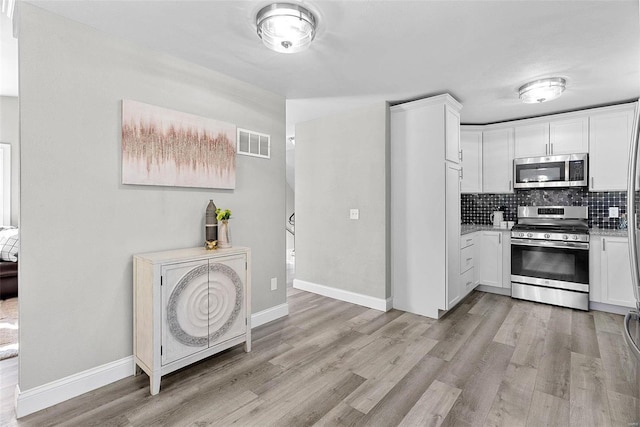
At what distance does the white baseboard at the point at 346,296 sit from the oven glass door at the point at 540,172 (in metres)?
2.46

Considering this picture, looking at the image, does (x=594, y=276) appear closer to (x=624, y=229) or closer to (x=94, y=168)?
(x=624, y=229)

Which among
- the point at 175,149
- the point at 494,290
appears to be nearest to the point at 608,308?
the point at 494,290

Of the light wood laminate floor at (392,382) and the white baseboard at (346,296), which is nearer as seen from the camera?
the light wood laminate floor at (392,382)

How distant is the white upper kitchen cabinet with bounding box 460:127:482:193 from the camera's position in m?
4.50

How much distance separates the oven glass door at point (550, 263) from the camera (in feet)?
11.5

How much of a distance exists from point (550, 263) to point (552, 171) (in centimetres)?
117

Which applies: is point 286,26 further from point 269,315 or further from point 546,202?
point 546,202

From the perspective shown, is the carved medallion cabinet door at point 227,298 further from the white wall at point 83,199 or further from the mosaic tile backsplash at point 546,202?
the mosaic tile backsplash at point 546,202

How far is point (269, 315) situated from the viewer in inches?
127

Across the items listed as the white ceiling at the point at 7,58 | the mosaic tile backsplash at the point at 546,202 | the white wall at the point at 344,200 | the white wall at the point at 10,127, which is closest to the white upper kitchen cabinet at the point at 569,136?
the mosaic tile backsplash at the point at 546,202

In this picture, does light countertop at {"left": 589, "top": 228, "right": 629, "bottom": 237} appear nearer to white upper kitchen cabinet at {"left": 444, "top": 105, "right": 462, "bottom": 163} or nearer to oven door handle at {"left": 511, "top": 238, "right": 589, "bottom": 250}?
oven door handle at {"left": 511, "top": 238, "right": 589, "bottom": 250}

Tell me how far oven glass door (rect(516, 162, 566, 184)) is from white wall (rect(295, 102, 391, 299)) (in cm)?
201

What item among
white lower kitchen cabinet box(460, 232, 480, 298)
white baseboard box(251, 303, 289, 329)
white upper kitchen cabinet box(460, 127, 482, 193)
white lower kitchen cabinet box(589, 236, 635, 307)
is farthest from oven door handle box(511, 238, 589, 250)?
white baseboard box(251, 303, 289, 329)

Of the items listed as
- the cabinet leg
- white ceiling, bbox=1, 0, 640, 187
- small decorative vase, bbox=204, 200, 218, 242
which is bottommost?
the cabinet leg
